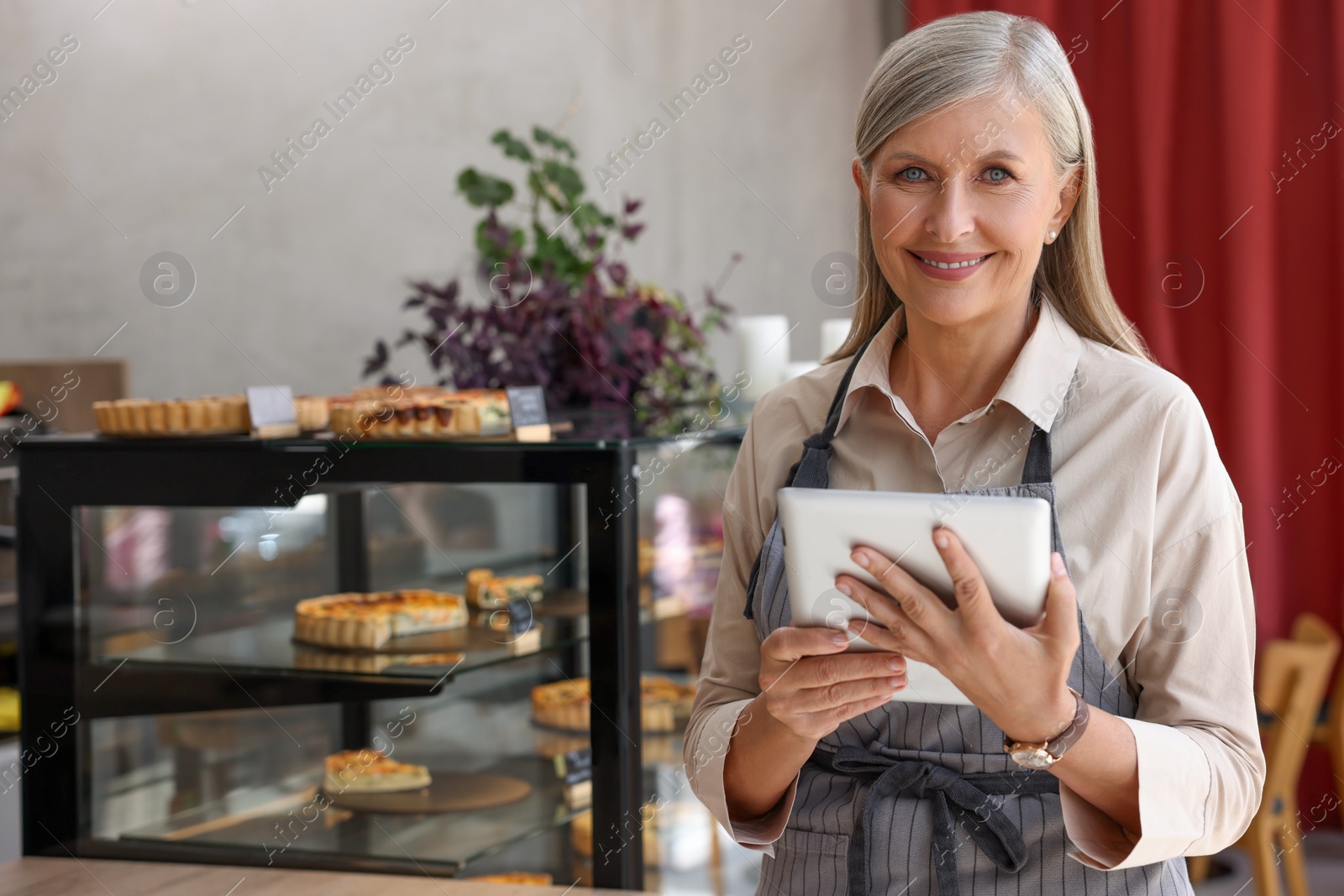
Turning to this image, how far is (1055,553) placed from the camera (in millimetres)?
943

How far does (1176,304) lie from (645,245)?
1.72 m

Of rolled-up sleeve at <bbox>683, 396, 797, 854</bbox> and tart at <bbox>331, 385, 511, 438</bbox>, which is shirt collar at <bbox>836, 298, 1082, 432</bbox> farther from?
tart at <bbox>331, 385, 511, 438</bbox>

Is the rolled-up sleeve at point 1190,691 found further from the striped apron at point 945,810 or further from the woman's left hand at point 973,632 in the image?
the woman's left hand at point 973,632

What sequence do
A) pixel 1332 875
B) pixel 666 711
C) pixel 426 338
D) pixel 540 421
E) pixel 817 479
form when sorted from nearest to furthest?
1. pixel 817 479
2. pixel 540 421
3. pixel 666 711
4. pixel 426 338
5. pixel 1332 875

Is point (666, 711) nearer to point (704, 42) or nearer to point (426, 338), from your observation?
point (426, 338)

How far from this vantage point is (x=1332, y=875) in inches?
136

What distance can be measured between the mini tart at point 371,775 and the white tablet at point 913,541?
102 cm

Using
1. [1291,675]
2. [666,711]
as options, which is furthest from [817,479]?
[1291,675]

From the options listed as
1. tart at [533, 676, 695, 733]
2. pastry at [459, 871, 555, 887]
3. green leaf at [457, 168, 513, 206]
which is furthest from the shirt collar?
green leaf at [457, 168, 513, 206]

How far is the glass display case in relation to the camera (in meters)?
1.44

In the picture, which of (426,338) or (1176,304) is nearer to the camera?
(426,338)

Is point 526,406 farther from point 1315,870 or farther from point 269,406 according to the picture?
point 1315,870

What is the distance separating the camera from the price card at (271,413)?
5.24 feet

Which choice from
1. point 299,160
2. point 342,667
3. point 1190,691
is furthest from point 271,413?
point 299,160
